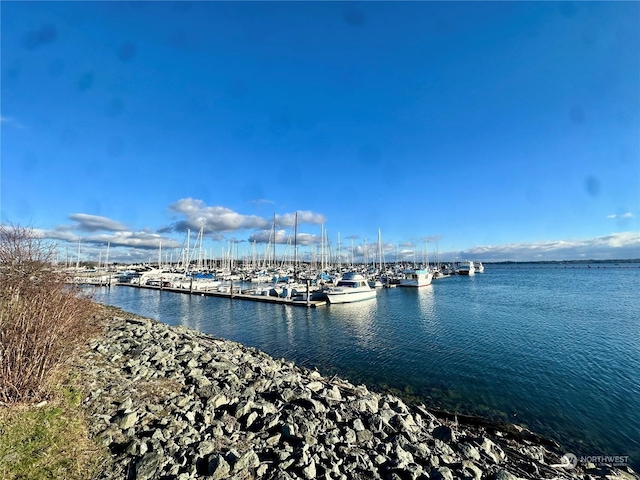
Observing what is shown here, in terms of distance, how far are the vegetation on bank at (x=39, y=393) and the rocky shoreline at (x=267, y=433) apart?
43cm

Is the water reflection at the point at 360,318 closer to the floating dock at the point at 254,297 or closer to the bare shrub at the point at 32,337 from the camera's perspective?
the floating dock at the point at 254,297

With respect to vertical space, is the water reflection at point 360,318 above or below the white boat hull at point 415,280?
below

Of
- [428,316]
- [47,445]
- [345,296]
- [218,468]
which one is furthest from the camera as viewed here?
[345,296]

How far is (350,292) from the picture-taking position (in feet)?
141

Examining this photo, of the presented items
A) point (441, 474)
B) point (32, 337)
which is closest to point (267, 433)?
point (441, 474)

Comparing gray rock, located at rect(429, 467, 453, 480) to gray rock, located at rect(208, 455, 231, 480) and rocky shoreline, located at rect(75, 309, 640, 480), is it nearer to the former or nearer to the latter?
rocky shoreline, located at rect(75, 309, 640, 480)

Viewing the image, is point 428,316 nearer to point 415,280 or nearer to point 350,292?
point 350,292

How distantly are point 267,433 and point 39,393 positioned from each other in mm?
5415

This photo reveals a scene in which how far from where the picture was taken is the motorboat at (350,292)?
4178cm

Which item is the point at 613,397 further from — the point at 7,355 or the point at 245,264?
the point at 245,264

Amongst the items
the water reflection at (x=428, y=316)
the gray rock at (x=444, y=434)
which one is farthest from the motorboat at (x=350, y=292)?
the gray rock at (x=444, y=434)

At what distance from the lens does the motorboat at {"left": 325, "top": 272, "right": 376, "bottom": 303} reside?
41.8 meters

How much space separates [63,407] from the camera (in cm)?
686

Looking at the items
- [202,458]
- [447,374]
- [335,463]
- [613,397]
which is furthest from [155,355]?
[613,397]
